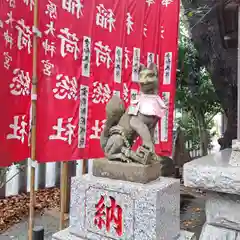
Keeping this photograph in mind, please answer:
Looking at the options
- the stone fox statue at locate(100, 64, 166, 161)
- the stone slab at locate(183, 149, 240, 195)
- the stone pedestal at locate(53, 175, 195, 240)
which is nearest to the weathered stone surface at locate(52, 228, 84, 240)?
the stone pedestal at locate(53, 175, 195, 240)

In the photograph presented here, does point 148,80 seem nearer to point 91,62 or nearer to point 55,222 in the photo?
point 91,62

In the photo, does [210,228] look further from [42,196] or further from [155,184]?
[42,196]

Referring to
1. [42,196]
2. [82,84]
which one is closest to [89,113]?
[82,84]

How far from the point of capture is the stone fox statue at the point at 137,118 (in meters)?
2.48

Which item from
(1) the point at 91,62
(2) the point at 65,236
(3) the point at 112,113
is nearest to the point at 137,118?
(3) the point at 112,113

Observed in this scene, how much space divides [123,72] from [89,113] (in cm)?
93

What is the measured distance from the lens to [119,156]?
2.50m

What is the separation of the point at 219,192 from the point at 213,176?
156mm

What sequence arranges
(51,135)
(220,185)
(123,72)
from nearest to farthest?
(220,185) < (51,135) < (123,72)

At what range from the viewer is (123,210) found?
2361mm

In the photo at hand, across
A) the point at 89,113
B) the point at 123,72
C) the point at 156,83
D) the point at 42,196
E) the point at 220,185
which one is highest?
the point at 123,72

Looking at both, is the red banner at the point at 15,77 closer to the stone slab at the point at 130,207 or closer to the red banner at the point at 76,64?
the red banner at the point at 76,64

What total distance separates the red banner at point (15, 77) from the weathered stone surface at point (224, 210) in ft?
7.18

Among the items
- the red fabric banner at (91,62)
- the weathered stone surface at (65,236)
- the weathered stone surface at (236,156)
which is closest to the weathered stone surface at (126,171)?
the weathered stone surface at (65,236)
